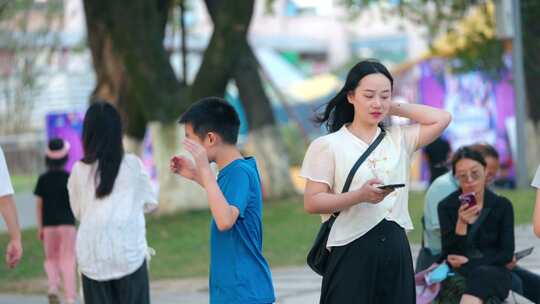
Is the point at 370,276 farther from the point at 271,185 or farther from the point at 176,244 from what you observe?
the point at 271,185

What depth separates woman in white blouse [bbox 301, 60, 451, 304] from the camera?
5434 mm

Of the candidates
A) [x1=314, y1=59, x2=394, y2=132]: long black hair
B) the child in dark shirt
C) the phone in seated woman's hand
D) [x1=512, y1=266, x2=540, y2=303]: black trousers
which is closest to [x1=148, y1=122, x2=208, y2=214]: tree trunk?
the child in dark shirt

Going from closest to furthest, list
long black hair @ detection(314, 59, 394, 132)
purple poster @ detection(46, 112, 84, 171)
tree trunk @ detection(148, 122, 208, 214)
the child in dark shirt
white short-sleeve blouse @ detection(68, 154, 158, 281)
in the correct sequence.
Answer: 1. long black hair @ detection(314, 59, 394, 132)
2. white short-sleeve blouse @ detection(68, 154, 158, 281)
3. the child in dark shirt
4. tree trunk @ detection(148, 122, 208, 214)
5. purple poster @ detection(46, 112, 84, 171)

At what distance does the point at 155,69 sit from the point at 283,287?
299 inches

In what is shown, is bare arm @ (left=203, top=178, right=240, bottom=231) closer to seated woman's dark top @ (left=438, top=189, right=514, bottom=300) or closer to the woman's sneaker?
seated woman's dark top @ (left=438, top=189, right=514, bottom=300)

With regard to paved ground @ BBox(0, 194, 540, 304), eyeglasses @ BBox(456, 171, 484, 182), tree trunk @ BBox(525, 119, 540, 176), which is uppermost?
eyeglasses @ BBox(456, 171, 484, 182)

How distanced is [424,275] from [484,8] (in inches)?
652

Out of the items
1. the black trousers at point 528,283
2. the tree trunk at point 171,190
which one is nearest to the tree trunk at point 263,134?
the tree trunk at point 171,190

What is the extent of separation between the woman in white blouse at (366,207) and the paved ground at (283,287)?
173 inches

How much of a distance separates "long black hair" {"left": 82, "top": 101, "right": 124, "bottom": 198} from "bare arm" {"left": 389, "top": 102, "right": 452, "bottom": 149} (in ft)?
6.06

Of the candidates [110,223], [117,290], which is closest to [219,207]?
[110,223]

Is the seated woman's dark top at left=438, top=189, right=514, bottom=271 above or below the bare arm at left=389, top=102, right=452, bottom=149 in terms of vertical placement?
below

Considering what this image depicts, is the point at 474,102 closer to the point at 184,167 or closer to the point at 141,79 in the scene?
the point at 141,79

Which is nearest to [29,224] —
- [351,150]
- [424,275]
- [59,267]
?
[59,267]
